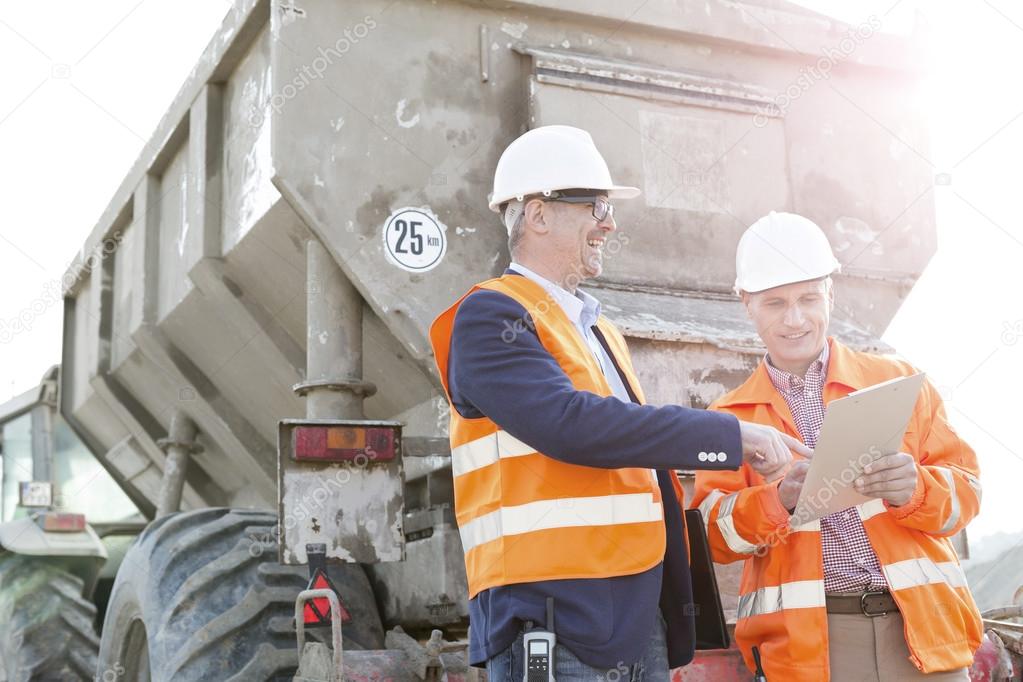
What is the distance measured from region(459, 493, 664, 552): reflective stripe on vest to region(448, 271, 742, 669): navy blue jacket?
0.10 m

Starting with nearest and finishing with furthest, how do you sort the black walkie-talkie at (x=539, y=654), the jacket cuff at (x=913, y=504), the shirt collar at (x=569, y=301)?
1. the black walkie-talkie at (x=539, y=654)
2. the jacket cuff at (x=913, y=504)
3. the shirt collar at (x=569, y=301)

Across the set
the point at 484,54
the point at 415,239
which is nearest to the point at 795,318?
the point at 415,239

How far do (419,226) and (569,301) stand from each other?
52.2 inches

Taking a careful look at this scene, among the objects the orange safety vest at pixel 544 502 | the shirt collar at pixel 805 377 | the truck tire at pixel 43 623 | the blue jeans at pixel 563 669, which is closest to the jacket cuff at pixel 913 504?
the shirt collar at pixel 805 377

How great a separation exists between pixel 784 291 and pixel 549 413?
79 centimetres

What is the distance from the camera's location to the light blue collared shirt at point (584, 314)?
2619mm

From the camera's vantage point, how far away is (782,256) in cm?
283

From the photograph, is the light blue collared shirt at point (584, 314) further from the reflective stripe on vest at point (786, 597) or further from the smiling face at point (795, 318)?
the reflective stripe on vest at point (786, 597)

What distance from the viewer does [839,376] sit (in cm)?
277

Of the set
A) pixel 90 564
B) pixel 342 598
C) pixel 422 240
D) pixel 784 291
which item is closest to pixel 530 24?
pixel 422 240

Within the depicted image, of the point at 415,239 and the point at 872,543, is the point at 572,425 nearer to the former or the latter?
the point at 872,543

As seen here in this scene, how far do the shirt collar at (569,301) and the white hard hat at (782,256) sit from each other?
40 cm

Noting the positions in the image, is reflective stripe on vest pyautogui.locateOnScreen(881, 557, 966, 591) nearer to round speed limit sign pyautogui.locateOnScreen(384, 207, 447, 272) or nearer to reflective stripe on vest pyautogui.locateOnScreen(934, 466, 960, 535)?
reflective stripe on vest pyautogui.locateOnScreen(934, 466, 960, 535)

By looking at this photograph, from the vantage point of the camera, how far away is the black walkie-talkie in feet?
7.23
